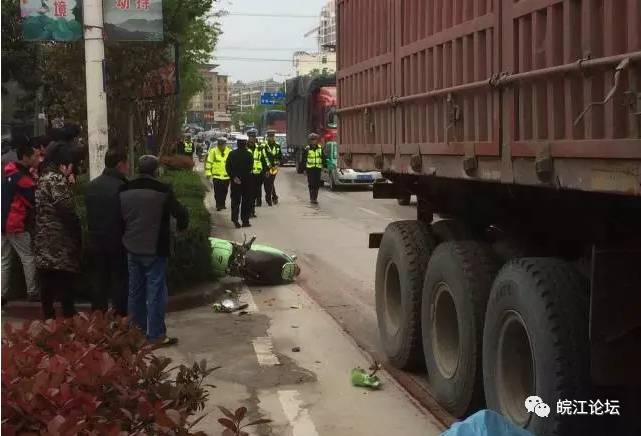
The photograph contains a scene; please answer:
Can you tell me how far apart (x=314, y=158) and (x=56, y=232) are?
14.9 metres

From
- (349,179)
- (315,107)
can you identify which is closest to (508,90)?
(349,179)

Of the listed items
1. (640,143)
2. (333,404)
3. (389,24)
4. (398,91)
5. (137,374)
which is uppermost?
(389,24)

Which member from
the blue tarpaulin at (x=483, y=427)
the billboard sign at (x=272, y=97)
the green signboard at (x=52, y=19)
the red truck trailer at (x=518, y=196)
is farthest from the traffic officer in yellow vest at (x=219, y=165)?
the billboard sign at (x=272, y=97)

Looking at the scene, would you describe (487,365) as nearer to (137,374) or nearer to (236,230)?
(137,374)

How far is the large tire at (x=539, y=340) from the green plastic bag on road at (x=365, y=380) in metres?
1.73

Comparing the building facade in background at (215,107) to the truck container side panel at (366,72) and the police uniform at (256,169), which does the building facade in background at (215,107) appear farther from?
the truck container side panel at (366,72)

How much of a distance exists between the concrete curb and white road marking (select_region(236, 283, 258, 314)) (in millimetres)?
274

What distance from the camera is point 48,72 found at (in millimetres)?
16953

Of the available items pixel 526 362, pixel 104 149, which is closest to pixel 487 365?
pixel 526 362

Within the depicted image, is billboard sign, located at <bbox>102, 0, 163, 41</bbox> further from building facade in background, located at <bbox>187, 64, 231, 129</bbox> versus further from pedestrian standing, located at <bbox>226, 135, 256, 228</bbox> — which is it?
building facade in background, located at <bbox>187, 64, 231, 129</bbox>

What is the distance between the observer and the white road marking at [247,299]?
30.9 ft

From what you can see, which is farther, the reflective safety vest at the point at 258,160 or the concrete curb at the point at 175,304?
the reflective safety vest at the point at 258,160

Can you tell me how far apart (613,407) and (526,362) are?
1.86 feet

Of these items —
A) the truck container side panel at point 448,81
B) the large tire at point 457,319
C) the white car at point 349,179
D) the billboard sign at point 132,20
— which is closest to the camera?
the truck container side panel at point 448,81
